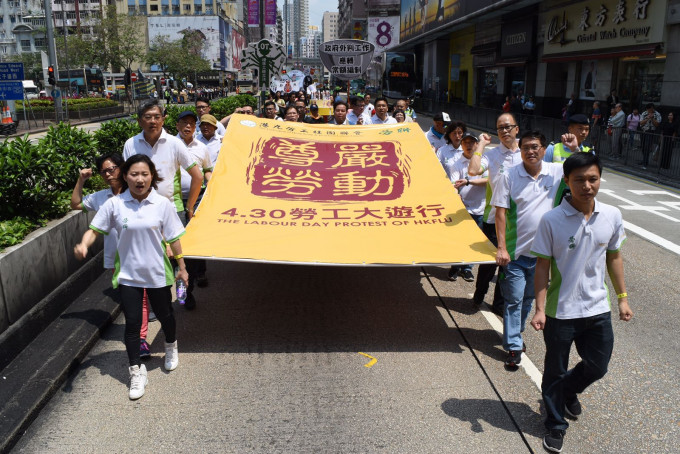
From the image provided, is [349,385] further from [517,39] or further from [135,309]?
[517,39]

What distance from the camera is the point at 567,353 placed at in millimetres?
3801

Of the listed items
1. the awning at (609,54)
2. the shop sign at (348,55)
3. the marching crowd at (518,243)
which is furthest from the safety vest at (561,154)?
the awning at (609,54)

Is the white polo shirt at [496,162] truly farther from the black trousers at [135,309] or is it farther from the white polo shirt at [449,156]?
the black trousers at [135,309]

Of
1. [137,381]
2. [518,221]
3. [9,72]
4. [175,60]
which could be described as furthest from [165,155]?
[175,60]

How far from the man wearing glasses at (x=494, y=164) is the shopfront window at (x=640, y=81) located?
17.7m

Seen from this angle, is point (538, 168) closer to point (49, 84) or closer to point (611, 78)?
point (611, 78)

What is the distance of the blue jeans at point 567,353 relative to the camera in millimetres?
3691

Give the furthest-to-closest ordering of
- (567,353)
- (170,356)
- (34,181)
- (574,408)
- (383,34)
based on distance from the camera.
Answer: (383,34) → (34,181) → (170,356) → (574,408) → (567,353)

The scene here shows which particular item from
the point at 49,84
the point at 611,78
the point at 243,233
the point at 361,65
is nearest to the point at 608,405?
the point at 243,233

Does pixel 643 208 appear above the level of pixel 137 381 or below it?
below

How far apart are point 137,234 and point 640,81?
22.5 m

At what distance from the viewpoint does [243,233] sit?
5582mm

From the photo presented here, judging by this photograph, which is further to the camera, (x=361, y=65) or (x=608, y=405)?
(x=361, y=65)

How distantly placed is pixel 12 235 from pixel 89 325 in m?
1.06
